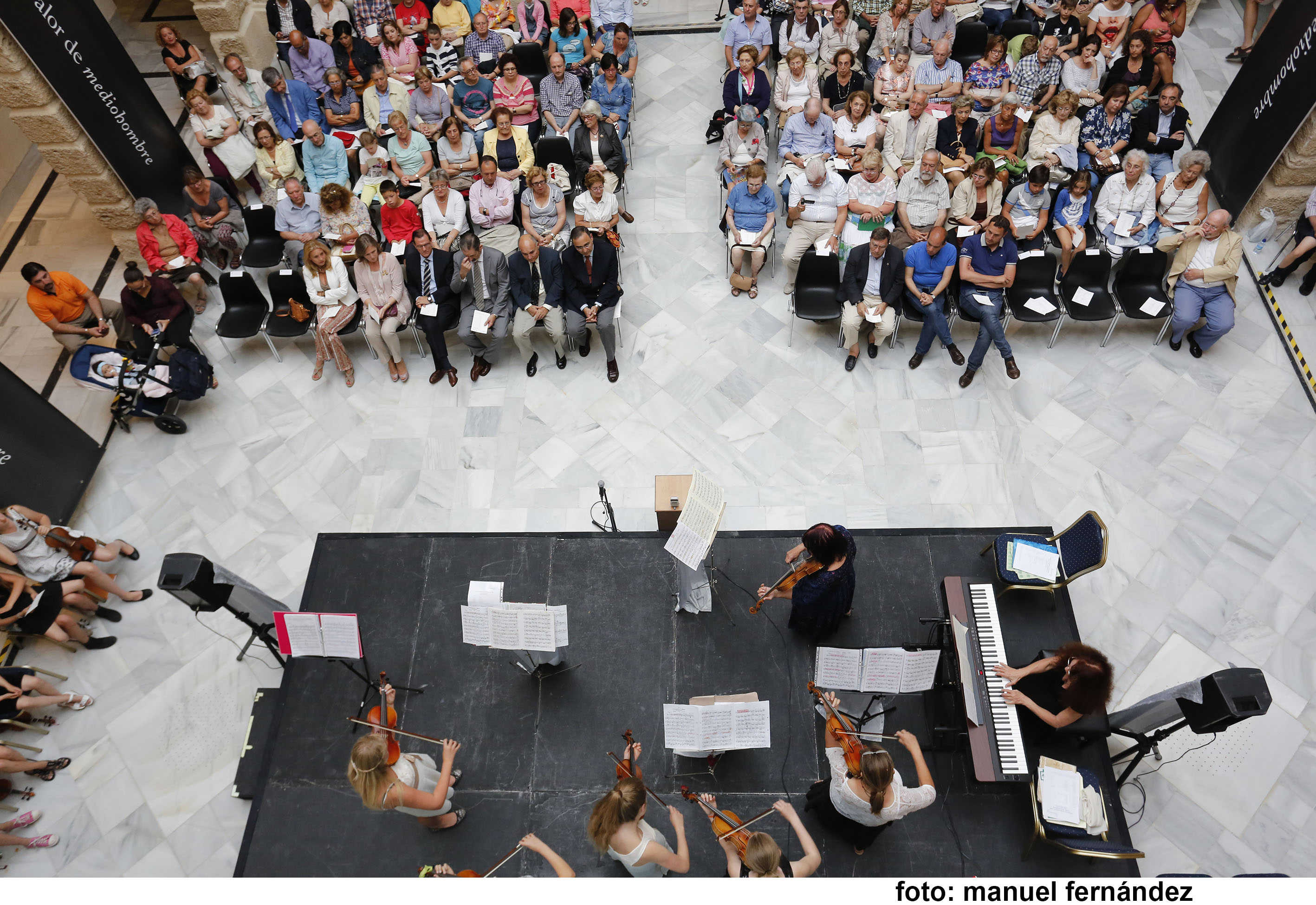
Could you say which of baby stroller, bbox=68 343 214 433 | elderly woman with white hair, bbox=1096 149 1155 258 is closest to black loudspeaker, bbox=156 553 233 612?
baby stroller, bbox=68 343 214 433

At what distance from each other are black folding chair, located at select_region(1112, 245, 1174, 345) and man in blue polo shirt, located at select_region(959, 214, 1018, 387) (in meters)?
1.00

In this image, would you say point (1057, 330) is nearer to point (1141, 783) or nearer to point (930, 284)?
point (930, 284)

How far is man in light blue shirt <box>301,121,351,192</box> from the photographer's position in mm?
8445

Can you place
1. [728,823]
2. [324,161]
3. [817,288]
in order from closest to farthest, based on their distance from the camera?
[728,823] → [817,288] → [324,161]

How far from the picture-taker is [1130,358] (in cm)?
747

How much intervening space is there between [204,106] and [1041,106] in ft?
28.4

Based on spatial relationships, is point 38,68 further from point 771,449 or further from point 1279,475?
point 1279,475

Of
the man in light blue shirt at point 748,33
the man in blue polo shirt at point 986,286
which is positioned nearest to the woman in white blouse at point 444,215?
the man in light blue shirt at point 748,33

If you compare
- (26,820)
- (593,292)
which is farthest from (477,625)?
(593,292)

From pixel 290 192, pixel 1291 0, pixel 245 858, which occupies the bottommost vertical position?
pixel 245 858

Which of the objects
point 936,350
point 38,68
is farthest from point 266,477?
point 936,350

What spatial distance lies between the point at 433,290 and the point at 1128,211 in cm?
639

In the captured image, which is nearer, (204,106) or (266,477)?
(266,477)

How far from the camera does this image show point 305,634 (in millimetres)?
5074
